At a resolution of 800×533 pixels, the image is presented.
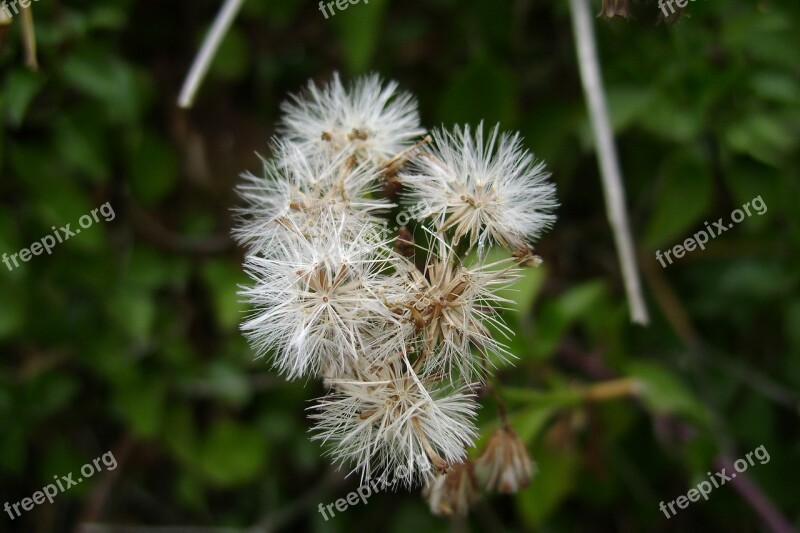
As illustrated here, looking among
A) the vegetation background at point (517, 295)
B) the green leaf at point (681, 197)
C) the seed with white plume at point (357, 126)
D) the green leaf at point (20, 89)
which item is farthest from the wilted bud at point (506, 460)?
the green leaf at point (20, 89)

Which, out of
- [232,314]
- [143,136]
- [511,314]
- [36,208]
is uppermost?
[143,136]

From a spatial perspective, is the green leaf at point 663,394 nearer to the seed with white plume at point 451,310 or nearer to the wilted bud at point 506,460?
the wilted bud at point 506,460

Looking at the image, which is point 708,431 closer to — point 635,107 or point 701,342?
point 701,342

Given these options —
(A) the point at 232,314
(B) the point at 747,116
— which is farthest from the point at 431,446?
(B) the point at 747,116

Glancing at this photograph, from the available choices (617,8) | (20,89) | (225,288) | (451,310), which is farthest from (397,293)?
(225,288)

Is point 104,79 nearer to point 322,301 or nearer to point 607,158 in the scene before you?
point 322,301

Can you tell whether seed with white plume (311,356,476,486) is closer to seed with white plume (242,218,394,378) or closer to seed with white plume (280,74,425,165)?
seed with white plume (242,218,394,378)

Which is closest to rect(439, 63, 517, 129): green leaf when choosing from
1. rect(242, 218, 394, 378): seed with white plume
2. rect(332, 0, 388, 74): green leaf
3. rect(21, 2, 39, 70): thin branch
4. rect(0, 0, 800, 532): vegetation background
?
rect(0, 0, 800, 532): vegetation background
